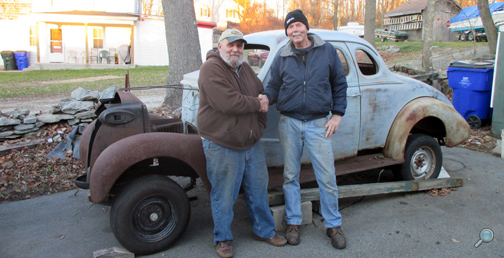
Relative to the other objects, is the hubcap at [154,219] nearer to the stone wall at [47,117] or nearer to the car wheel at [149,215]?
the car wheel at [149,215]

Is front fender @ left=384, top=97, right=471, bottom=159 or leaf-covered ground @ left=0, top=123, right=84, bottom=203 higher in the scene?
front fender @ left=384, top=97, right=471, bottom=159

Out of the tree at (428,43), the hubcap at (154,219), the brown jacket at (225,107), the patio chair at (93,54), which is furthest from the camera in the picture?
the patio chair at (93,54)

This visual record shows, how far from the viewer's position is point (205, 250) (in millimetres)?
3723

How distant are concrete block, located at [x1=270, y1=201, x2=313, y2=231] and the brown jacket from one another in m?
0.86

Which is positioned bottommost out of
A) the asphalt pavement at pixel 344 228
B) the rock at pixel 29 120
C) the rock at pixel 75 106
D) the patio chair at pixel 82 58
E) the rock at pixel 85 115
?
the asphalt pavement at pixel 344 228

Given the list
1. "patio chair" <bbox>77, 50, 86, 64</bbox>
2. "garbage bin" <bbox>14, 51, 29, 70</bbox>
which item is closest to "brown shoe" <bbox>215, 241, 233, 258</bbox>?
"patio chair" <bbox>77, 50, 86, 64</bbox>

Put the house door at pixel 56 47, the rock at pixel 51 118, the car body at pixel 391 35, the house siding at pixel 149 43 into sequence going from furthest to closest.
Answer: the car body at pixel 391 35 → the house siding at pixel 149 43 → the house door at pixel 56 47 → the rock at pixel 51 118

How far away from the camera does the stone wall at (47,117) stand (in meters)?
6.43

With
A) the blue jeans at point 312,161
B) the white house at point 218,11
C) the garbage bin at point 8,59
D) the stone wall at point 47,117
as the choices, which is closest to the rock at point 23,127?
the stone wall at point 47,117

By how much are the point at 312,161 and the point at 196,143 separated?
1109 millimetres

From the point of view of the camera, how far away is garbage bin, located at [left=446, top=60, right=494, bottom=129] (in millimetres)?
8258

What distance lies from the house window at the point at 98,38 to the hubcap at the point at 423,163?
23.9 meters

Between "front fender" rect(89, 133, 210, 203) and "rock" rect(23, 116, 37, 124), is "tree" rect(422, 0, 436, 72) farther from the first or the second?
"front fender" rect(89, 133, 210, 203)

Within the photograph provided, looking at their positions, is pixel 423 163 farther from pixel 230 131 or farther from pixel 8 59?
pixel 8 59
